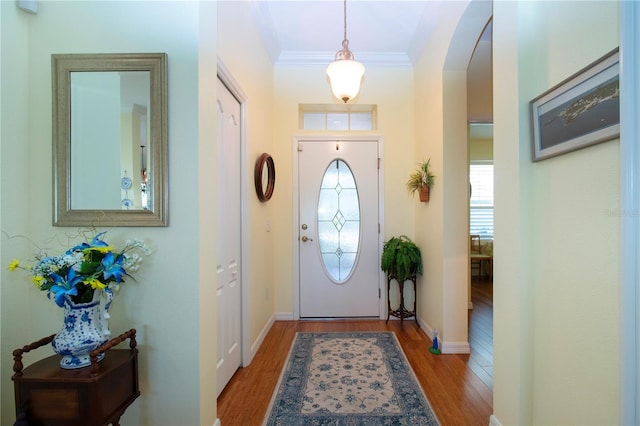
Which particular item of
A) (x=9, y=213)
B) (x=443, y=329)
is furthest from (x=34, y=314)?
(x=443, y=329)

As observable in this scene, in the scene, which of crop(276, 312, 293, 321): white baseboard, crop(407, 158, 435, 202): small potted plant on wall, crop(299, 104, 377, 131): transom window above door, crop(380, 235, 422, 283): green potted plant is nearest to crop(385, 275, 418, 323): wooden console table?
crop(380, 235, 422, 283): green potted plant

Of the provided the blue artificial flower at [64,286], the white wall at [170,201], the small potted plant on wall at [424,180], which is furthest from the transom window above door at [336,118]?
the blue artificial flower at [64,286]

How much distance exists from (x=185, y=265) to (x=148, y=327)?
1.18 ft

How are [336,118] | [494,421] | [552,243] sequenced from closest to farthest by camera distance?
[552,243]
[494,421]
[336,118]

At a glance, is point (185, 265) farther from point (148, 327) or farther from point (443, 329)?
point (443, 329)

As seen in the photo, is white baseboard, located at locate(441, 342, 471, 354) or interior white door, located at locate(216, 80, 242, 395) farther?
white baseboard, located at locate(441, 342, 471, 354)

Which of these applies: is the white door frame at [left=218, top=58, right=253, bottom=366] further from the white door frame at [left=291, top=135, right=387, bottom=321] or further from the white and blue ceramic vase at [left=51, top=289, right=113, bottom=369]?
the white and blue ceramic vase at [left=51, top=289, right=113, bottom=369]

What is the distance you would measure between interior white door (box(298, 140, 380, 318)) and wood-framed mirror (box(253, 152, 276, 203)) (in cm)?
44

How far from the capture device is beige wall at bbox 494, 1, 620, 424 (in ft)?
3.40

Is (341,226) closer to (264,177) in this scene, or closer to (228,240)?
(264,177)

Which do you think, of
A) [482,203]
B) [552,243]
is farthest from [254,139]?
[482,203]

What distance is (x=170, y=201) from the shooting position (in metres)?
1.41

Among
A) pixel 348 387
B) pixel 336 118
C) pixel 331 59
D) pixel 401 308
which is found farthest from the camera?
pixel 336 118

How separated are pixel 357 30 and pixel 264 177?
5.69 ft
